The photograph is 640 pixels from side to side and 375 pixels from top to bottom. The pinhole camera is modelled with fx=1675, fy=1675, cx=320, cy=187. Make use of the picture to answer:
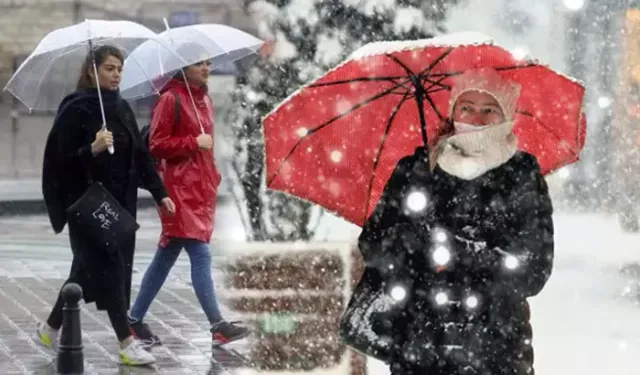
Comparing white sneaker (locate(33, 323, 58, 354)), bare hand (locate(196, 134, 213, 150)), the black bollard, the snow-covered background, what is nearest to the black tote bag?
the black bollard

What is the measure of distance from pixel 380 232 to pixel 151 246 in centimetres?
1176

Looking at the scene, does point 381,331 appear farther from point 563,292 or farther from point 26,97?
point 563,292

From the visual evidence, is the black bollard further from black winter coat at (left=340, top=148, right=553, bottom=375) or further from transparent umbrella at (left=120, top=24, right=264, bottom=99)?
black winter coat at (left=340, top=148, right=553, bottom=375)

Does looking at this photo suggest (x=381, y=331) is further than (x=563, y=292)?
No

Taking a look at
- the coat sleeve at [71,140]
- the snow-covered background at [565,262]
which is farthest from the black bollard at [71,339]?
the snow-covered background at [565,262]

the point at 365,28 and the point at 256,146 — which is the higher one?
the point at 365,28

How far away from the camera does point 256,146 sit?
40.6 ft

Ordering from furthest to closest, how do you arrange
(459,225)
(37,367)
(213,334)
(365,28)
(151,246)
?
1. (151,246)
2. (365,28)
3. (213,334)
4. (37,367)
5. (459,225)

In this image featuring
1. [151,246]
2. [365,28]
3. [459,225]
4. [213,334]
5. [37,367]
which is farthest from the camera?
[151,246]

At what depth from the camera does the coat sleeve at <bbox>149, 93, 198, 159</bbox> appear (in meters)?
8.94

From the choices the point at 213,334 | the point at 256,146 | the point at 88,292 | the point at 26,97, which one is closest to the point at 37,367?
the point at 88,292

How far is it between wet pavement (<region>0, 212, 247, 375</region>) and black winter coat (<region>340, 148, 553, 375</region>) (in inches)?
159

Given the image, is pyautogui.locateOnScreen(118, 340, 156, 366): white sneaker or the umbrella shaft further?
pyautogui.locateOnScreen(118, 340, 156, 366): white sneaker

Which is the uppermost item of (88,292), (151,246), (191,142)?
(191,142)
